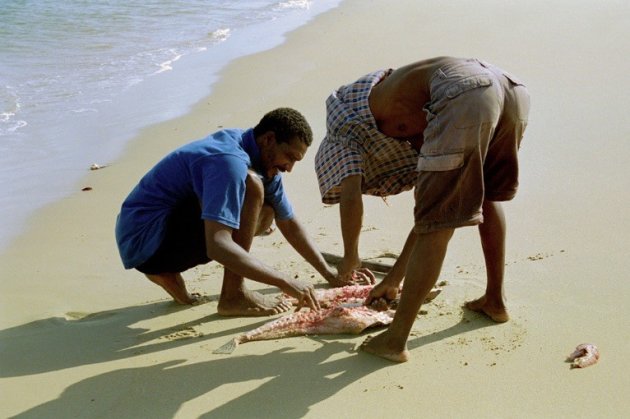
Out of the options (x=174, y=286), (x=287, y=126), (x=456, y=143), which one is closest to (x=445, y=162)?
(x=456, y=143)

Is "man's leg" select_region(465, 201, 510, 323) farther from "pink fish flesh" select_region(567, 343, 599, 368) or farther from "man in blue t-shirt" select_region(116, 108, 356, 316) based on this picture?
"man in blue t-shirt" select_region(116, 108, 356, 316)

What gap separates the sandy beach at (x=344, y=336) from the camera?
320 cm

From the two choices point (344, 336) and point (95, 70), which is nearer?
point (344, 336)

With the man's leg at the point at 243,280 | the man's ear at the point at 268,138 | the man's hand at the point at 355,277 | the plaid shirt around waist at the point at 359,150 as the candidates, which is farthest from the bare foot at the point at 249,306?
the man's ear at the point at 268,138

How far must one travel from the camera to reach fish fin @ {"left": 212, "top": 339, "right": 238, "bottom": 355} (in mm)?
3592

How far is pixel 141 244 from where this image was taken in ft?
13.2

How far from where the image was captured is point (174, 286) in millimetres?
4180

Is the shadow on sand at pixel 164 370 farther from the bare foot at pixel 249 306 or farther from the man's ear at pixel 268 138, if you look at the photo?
the man's ear at pixel 268 138

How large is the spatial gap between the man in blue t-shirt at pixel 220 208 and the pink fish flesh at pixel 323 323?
4.6 inches

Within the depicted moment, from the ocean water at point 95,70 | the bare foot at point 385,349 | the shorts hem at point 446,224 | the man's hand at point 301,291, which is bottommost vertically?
the ocean water at point 95,70

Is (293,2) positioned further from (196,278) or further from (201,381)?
(201,381)

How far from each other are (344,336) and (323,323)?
131mm

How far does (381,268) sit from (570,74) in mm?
4541

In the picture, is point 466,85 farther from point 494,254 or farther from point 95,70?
point 95,70
